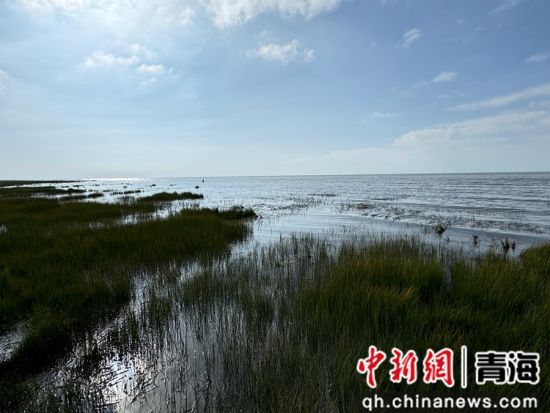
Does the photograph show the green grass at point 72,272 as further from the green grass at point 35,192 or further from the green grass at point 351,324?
the green grass at point 35,192

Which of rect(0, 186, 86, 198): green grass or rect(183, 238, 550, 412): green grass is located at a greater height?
rect(0, 186, 86, 198): green grass

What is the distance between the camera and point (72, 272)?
7.16m

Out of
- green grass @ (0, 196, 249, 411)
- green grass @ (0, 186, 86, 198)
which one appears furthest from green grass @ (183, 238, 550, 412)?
green grass @ (0, 186, 86, 198)

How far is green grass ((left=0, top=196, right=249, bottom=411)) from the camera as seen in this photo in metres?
4.30

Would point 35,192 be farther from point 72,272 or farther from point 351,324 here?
point 351,324

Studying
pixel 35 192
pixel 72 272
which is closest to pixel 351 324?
pixel 72 272

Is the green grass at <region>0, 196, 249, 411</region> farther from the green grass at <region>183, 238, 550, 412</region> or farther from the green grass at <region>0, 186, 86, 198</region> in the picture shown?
the green grass at <region>0, 186, 86, 198</region>

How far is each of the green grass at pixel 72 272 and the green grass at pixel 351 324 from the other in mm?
1986

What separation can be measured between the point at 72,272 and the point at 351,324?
7116 millimetres

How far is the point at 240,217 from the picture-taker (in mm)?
21047

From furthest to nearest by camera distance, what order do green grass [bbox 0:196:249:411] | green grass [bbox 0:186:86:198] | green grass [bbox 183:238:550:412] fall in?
green grass [bbox 0:186:86:198]
green grass [bbox 0:196:249:411]
green grass [bbox 183:238:550:412]

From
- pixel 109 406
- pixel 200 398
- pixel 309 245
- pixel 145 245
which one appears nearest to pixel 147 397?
pixel 109 406

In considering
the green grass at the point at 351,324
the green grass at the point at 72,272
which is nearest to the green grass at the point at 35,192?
the green grass at the point at 72,272

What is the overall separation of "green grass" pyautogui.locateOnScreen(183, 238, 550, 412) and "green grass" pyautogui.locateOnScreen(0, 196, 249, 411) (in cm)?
199
